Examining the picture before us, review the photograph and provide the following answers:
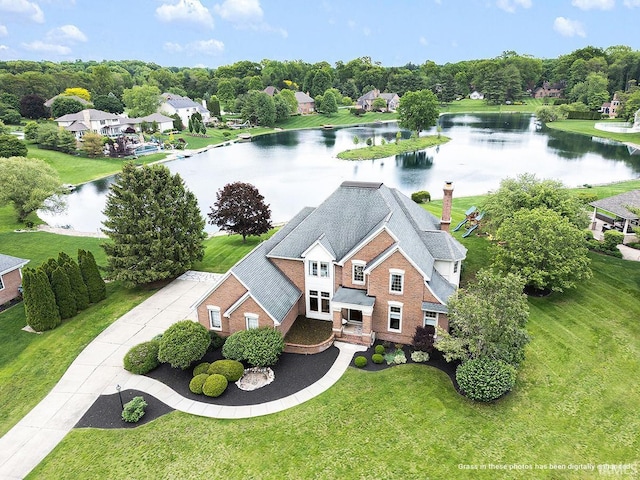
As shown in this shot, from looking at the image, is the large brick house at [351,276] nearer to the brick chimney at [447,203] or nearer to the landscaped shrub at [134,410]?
the brick chimney at [447,203]

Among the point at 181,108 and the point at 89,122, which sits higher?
the point at 181,108

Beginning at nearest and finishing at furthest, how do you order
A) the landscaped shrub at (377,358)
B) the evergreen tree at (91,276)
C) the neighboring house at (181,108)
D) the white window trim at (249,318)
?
the landscaped shrub at (377,358) → the white window trim at (249,318) → the evergreen tree at (91,276) → the neighboring house at (181,108)

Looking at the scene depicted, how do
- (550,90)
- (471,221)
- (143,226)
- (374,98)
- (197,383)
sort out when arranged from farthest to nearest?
1. (550,90)
2. (374,98)
3. (471,221)
4. (143,226)
5. (197,383)

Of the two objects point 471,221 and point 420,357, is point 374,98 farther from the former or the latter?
point 420,357

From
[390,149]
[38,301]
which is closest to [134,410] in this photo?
[38,301]

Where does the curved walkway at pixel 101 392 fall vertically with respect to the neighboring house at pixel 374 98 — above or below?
below

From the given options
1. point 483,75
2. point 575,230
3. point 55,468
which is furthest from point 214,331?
point 483,75

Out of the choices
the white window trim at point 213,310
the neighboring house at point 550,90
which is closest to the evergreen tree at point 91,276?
the white window trim at point 213,310

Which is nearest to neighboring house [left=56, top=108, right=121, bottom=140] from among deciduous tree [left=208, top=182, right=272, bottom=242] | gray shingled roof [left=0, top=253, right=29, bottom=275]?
deciduous tree [left=208, top=182, right=272, bottom=242]
